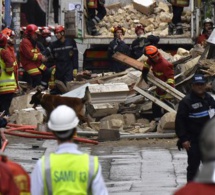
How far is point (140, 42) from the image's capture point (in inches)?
880

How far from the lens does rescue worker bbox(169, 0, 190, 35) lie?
→ 75.5ft

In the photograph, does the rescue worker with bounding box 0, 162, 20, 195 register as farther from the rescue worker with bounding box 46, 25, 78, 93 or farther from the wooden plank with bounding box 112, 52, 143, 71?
the rescue worker with bounding box 46, 25, 78, 93

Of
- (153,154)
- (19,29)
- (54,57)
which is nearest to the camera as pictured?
(153,154)

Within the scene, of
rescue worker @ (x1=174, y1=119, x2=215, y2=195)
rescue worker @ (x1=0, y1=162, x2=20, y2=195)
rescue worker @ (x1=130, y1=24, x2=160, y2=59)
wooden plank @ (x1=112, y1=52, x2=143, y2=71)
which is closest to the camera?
rescue worker @ (x1=174, y1=119, x2=215, y2=195)

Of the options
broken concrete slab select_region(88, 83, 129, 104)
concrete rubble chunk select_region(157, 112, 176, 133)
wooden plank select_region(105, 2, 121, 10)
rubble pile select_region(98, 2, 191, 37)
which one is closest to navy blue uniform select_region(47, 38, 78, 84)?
rubble pile select_region(98, 2, 191, 37)

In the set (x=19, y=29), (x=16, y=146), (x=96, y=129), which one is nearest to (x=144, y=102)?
(x=96, y=129)

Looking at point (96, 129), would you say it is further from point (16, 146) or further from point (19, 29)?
point (19, 29)

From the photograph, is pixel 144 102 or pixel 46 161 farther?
pixel 144 102

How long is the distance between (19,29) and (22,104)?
709cm

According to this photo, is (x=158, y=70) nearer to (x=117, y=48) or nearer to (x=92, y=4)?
(x=117, y=48)

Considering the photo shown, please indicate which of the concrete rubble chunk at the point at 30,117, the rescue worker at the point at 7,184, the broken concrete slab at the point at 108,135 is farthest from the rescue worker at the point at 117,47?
the rescue worker at the point at 7,184

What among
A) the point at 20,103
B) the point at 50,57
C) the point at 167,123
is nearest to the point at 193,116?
the point at 167,123

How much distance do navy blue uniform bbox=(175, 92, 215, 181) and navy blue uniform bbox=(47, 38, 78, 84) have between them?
11100mm

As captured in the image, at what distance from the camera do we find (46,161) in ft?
19.9
